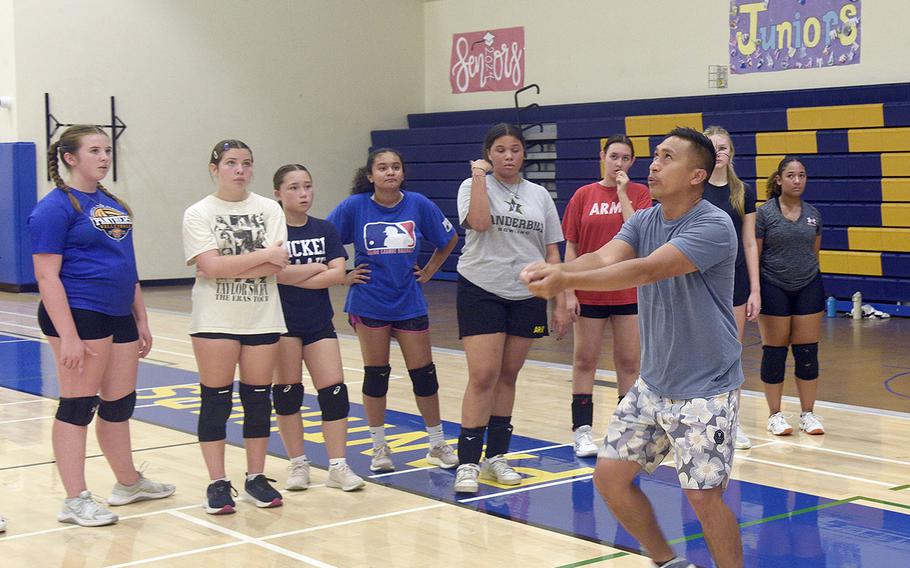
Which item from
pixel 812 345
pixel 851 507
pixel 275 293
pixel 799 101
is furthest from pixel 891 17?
pixel 275 293

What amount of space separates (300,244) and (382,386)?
88 centimetres

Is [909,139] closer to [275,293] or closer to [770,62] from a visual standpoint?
[770,62]

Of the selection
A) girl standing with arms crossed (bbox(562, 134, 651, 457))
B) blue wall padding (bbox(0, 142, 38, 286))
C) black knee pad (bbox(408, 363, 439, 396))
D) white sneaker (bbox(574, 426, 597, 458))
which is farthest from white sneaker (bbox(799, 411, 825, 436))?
blue wall padding (bbox(0, 142, 38, 286))

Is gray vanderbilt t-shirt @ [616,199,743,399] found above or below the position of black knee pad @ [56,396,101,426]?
above

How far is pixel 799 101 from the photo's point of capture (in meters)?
13.3

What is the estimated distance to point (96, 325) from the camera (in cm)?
475

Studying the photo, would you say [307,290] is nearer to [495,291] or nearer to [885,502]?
[495,291]

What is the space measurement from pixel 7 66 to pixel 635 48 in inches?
334

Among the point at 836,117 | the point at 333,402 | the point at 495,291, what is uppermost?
the point at 836,117

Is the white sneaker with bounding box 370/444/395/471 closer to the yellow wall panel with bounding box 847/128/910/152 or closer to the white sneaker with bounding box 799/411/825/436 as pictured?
the white sneaker with bounding box 799/411/825/436

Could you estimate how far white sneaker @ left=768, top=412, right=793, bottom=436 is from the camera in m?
6.45

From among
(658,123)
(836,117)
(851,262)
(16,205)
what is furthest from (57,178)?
(16,205)

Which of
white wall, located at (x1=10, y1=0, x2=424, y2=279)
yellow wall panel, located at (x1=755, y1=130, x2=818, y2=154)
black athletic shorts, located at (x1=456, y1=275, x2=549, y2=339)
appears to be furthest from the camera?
white wall, located at (x1=10, y1=0, x2=424, y2=279)

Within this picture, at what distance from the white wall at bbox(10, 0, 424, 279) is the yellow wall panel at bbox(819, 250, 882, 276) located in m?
8.32
